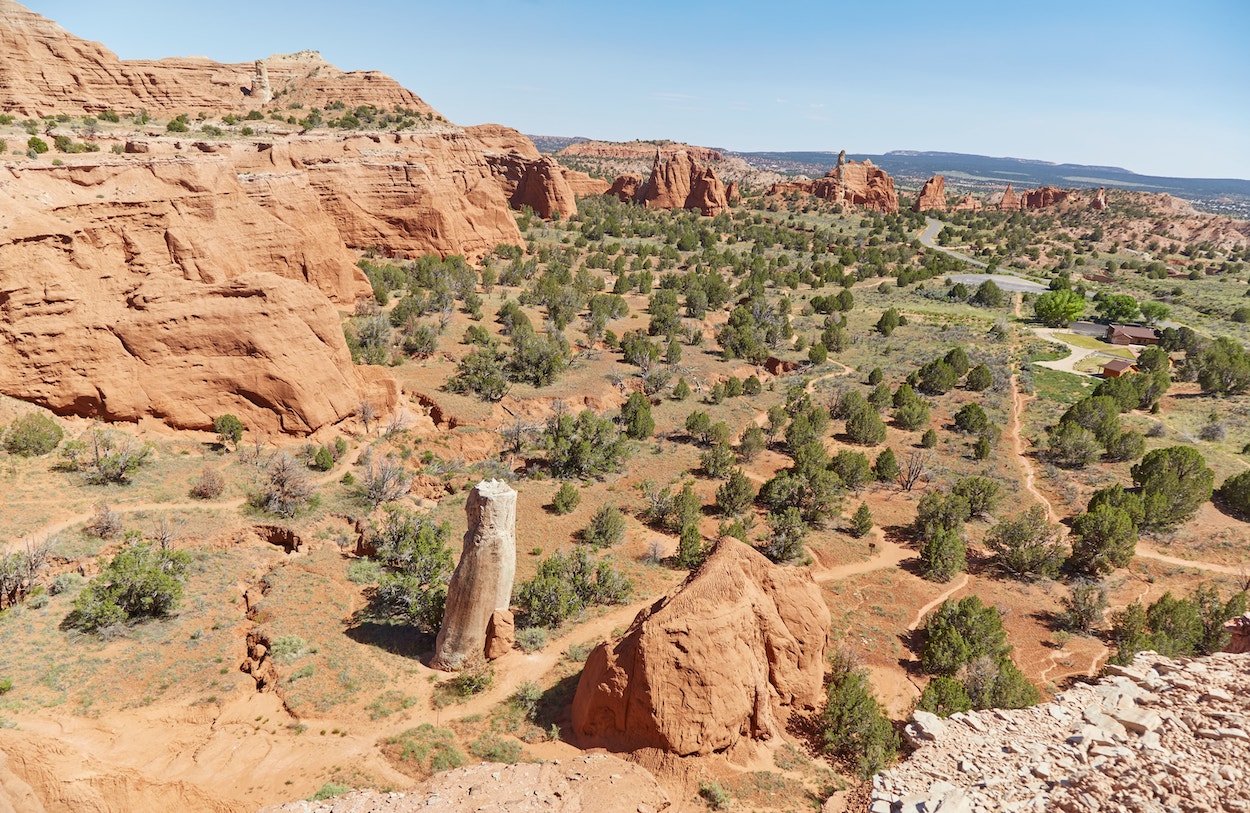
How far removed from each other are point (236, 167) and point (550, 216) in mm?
48002

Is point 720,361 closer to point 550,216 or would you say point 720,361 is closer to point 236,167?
point 236,167

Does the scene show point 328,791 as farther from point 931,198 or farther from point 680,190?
point 931,198

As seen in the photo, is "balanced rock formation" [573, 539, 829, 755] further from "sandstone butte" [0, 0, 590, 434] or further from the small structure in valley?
the small structure in valley

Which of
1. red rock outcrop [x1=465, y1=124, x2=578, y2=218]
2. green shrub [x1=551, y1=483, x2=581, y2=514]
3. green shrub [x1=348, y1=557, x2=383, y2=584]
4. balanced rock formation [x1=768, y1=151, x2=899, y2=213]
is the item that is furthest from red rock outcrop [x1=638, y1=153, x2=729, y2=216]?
green shrub [x1=348, y1=557, x2=383, y2=584]

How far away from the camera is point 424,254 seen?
51625 millimetres

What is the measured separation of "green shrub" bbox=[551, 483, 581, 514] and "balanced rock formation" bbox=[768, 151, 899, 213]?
11745cm

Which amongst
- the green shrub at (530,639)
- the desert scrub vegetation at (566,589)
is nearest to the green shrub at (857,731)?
the desert scrub vegetation at (566,589)

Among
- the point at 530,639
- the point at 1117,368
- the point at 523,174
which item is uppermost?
the point at 523,174

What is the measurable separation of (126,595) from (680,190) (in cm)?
10492

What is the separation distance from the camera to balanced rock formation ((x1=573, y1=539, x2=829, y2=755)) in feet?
42.8

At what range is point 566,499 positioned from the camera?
25781mm

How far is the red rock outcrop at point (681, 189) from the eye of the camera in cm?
10775

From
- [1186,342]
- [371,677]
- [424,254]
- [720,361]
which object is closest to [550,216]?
[424,254]

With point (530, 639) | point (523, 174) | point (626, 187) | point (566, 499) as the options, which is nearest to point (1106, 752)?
point (530, 639)
